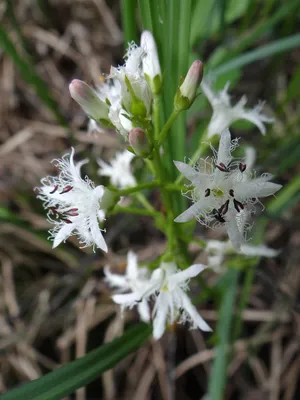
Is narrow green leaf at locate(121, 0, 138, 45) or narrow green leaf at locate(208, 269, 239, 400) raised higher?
narrow green leaf at locate(121, 0, 138, 45)

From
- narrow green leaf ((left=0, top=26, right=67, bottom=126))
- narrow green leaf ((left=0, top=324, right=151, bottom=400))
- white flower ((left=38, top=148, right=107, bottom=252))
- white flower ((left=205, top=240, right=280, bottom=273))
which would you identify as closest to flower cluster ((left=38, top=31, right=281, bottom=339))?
white flower ((left=38, top=148, right=107, bottom=252))

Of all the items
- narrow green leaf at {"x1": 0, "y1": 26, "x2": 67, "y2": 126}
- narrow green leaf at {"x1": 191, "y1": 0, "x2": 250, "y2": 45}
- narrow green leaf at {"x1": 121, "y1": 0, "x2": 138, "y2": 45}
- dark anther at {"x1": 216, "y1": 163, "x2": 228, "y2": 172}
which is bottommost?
dark anther at {"x1": 216, "y1": 163, "x2": 228, "y2": 172}

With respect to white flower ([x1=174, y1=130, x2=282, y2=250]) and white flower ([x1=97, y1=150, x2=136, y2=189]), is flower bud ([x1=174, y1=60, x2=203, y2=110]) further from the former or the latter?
white flower ([x1=97, y1=150, x2=136, y2=189])

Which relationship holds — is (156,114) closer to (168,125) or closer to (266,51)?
(168,125)

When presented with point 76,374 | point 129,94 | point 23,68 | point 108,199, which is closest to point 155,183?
point 108,199

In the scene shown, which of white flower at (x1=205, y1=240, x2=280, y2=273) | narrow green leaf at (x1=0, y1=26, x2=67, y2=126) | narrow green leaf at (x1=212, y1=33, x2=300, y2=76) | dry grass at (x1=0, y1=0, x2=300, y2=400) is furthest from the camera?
dry grass at (x1=0, y1=0, x2=300, y2=400)

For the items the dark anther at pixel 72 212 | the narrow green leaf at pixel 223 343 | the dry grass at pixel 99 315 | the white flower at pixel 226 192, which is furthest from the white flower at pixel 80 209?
the narrow green leaf at pixel 223 343

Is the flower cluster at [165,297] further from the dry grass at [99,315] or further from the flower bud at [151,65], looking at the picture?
the dry grass at [99,315]
